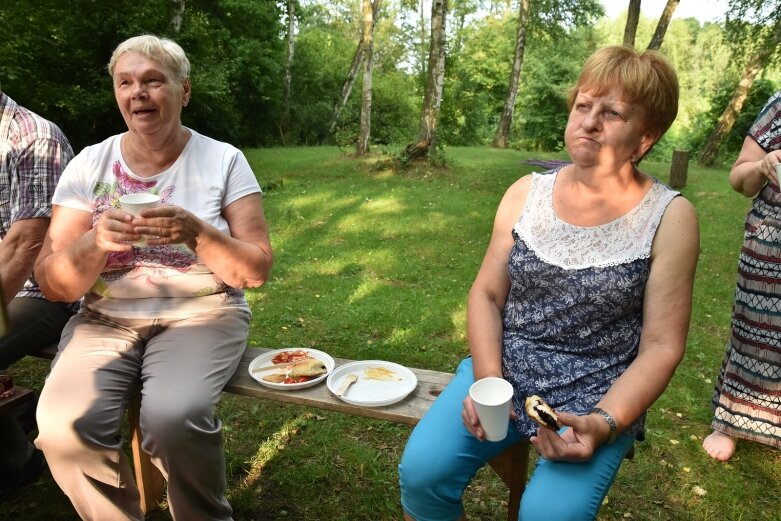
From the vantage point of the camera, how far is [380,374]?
2.34 meters

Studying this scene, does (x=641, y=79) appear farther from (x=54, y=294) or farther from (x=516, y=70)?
(x=516, y=70)

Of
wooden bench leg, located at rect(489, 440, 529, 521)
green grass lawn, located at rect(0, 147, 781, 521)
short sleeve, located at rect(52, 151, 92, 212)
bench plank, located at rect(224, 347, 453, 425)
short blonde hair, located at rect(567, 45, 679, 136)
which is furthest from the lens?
green grass lawn, located at rect(0, 147, 781, 521)

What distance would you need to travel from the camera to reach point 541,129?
81.2 feet

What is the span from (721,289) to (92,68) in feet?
37.5

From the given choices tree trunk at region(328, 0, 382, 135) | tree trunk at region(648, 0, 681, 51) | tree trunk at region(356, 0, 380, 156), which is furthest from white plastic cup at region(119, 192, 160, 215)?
tree trunk at region(328, 0, 382, 135)

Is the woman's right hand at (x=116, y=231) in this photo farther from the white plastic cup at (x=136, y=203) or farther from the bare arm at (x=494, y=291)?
the bare arm at (x=494, y=291)

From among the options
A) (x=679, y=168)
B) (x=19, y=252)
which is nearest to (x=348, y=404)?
(x=19, y=252)

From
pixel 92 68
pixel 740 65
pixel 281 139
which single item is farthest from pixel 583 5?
pixel 92 68

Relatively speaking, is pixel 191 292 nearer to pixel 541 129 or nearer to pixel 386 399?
pixel 386 399

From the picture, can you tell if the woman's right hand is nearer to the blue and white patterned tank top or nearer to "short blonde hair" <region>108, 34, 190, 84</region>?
"short blonde hair" <region>108, 34, 190, 84</region>

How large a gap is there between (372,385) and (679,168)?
32.7 ft

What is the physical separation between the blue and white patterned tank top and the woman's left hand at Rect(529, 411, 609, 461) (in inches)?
7.2

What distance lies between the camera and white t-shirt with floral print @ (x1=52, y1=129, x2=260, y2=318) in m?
2.18

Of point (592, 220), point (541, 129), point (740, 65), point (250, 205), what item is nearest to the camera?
point (592, 220)
